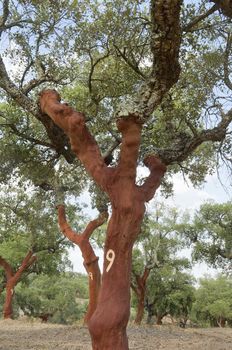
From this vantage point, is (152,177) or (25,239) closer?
(152,177)

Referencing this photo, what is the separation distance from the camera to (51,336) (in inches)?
449

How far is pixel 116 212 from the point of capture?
589cm

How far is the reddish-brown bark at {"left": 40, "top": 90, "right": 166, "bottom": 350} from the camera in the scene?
5270 mm

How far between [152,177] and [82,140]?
4.33 feet

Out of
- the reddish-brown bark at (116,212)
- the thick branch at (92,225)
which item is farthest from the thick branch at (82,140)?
the thick branch at (92,225)

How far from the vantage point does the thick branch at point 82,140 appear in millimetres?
6348

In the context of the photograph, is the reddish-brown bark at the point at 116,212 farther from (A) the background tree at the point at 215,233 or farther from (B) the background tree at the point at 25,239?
Result: (A) the background tree at the point at 215,233

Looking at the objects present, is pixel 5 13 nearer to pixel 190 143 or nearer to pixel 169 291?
pixel 190 143

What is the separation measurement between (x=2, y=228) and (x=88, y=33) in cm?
1547

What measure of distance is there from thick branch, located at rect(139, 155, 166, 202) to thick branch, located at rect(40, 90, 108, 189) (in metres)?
0.64

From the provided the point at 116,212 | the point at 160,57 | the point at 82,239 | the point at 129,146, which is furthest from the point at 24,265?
the point at 160,57

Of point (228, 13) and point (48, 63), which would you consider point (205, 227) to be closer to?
point (48, 63)

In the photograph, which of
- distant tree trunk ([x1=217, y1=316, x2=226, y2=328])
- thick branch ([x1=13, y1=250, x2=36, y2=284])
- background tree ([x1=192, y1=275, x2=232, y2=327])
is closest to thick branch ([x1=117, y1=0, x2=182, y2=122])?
thick branch ([x1=13, y1=250, x2=36, y2=284])

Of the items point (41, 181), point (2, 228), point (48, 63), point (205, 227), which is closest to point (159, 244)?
point (205, 227)
